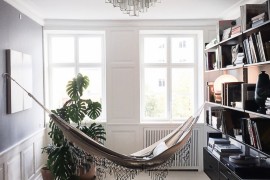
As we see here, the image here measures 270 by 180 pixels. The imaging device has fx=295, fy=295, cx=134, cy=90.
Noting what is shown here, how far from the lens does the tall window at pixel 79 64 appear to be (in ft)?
15.8

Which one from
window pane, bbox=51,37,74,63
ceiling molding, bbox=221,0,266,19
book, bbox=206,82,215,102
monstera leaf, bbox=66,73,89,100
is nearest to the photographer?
ceiling molding, bbox=221,0,266,19

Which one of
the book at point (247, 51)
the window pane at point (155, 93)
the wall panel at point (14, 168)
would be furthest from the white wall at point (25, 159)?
the book at point (247, 51)

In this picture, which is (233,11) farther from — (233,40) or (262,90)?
(262,90)

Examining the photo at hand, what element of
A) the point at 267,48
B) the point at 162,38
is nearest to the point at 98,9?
the point at 162,38

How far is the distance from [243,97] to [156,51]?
92.6 inches

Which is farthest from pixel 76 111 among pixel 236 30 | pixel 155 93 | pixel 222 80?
pixel 236 30

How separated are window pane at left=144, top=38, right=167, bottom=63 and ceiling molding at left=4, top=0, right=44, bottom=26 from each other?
66.6 inches

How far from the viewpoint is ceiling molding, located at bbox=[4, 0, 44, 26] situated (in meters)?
3.24

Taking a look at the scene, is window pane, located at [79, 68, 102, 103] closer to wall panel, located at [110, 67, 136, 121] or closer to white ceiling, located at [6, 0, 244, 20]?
wall panel, located at [110, 67, 136, 121]

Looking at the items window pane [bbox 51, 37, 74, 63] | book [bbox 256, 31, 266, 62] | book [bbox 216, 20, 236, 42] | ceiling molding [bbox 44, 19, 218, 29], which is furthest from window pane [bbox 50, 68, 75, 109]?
book [bbox 256, 31, 266, 62]

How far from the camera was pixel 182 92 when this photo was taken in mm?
4836

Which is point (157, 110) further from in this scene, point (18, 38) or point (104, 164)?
point (18, 38)

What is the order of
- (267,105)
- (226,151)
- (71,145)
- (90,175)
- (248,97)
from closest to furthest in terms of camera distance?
(267,105) < (248,97) < (226,151) < (71,145) < (90,175)

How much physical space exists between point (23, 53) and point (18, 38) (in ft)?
0.65
